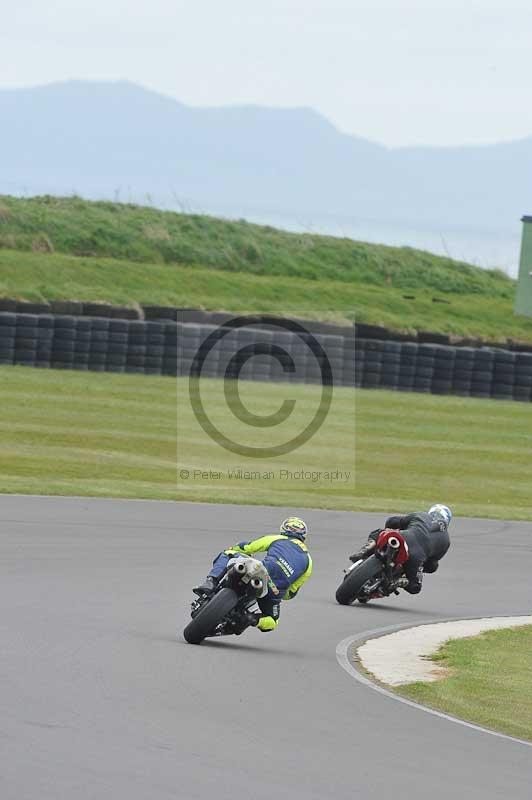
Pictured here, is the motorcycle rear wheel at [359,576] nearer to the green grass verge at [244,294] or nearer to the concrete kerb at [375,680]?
the concrete kerb at [375,680]

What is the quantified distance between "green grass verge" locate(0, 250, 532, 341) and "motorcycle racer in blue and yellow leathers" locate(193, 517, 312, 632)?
84.9 feet

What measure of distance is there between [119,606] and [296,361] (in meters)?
22.7

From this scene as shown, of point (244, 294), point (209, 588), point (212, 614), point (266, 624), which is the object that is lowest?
point (266, 624)

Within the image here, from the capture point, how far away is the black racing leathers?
52.1 feet

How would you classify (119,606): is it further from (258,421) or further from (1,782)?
(258,421)

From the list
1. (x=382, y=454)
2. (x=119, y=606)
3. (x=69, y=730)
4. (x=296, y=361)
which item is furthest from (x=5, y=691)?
(x=296, y=361)

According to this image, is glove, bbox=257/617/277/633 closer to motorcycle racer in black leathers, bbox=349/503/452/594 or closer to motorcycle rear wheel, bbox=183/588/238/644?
motorcycle rear wheel, bbox=183/588/238/644

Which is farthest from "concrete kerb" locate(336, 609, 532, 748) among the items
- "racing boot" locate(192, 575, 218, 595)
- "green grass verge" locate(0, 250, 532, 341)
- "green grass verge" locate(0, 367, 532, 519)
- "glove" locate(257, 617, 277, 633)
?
"green grass verge" locate(0, 250, 532, 341)

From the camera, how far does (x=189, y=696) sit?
9.84m

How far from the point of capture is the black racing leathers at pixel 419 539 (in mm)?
15867

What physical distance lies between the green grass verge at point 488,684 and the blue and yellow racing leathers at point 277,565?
4.51 ft

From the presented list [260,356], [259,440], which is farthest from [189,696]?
[260,356]

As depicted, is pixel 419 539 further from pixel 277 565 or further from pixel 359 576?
pixel 277 565

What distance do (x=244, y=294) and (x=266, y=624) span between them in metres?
32.9
